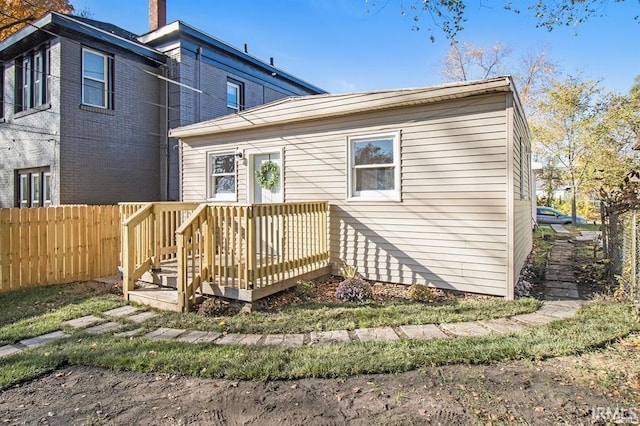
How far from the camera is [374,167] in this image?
6.58 m

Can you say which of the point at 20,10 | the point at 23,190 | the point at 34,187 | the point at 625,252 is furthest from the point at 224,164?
the point at 20,10

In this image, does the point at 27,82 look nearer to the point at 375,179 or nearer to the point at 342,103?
the point at 342,103

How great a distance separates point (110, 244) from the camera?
25.2 feet

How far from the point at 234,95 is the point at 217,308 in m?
10.7

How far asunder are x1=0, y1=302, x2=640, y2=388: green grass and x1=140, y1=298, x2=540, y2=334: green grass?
1.97 ft

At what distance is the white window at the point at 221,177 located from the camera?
28.0 ft

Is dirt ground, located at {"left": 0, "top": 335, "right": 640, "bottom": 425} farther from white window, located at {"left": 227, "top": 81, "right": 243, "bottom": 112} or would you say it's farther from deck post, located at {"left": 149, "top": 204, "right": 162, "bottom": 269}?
white window, located at {"left": 227, "top": 81, "right": 243, "bottom": 112}

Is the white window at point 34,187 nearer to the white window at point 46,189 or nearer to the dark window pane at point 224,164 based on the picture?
the white window at point 46,189

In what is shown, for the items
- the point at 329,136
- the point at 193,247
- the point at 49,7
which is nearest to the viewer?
the point at 193,247

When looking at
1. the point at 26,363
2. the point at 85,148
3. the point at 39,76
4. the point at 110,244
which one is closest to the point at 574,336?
the point at 26,363

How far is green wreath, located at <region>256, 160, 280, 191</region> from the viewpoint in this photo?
25.3ft

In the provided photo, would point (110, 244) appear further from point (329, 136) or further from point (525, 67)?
point (525, 67)

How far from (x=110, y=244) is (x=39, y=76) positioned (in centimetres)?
663

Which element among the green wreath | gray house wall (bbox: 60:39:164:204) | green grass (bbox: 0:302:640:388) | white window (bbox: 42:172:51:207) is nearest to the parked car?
the green wreath
